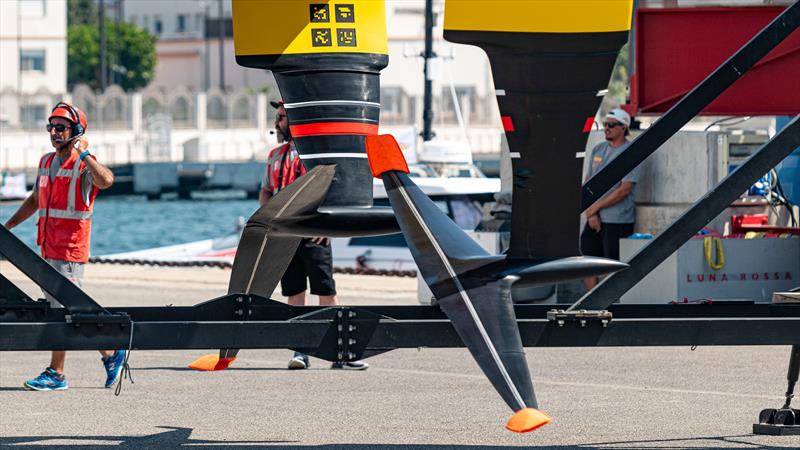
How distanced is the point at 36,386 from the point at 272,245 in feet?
9.82

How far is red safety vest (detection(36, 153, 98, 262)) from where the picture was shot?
9.96 meters

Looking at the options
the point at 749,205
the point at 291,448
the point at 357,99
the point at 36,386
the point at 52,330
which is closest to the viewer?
the point at 52,330

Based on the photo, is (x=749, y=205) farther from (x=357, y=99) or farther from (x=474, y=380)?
(x=357, y=99)

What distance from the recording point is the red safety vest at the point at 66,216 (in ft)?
32.7

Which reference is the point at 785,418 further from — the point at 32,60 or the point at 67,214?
the point at 32,60

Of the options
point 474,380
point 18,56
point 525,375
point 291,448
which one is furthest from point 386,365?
point 18,56

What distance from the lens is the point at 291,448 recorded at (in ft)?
25.4

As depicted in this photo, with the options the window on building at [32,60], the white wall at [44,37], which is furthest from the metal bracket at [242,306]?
the window on building at [32,60]

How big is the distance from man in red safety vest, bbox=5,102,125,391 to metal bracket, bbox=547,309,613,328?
3892 millimetres

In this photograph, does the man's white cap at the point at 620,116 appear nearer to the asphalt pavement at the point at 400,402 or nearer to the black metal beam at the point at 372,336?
the asphalt pavement at the point at 400,402

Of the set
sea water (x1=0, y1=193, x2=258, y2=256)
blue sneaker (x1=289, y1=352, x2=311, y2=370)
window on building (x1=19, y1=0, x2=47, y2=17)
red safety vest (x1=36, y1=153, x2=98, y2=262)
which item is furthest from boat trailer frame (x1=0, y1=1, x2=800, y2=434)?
window on building (x1=19, y1=0, x2=47, y2=17)

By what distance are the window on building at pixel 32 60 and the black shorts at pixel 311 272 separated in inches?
3158

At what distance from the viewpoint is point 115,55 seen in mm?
116938

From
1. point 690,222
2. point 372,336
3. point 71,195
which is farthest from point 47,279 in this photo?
point 71,195
